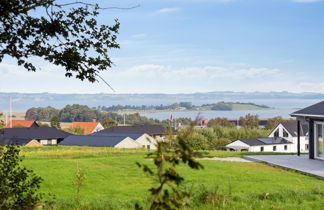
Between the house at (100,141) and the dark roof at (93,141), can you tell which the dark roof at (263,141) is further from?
the dark roof at (93,141)

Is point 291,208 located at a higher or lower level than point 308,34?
lower

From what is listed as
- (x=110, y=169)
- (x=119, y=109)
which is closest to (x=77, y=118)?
(x=119, y=109)

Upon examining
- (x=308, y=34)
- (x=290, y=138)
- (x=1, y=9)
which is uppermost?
(x=308, y=34)

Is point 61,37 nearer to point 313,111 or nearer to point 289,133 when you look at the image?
point 313,111

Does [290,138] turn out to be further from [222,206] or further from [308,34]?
[222,206]

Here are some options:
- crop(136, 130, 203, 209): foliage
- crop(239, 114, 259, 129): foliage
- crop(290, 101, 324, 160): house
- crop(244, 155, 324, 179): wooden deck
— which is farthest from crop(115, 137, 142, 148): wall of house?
crop(136, 130, 203, 209): foliage

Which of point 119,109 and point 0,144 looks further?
point 119,109

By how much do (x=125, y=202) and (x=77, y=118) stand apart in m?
86.2

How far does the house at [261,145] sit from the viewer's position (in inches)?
1735

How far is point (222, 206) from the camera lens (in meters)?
6.69

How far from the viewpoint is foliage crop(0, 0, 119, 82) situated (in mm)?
4396

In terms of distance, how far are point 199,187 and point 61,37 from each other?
15.7ft

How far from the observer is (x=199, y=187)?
328 inches

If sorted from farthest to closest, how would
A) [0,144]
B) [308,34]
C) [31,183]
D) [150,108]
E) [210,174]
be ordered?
[150,108] → [308,34] → [210,174] → [0,144] → [31,183]
